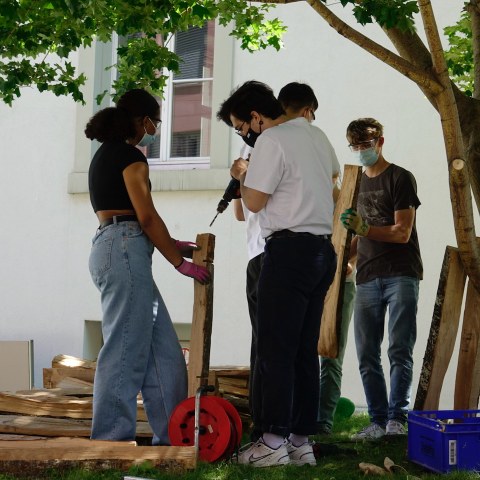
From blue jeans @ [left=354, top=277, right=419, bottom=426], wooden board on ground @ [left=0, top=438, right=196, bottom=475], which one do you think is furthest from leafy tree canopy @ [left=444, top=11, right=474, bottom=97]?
wooden board on ground @ [left=0, top=438, right=196, bottom=475]

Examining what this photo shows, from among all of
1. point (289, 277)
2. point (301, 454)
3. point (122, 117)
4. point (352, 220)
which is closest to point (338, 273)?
point (352, 220)

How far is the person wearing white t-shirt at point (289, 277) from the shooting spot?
470 centimetres

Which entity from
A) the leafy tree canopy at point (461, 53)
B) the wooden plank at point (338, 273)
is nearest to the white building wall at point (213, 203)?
the leafy tree canopy at point (461, 53)

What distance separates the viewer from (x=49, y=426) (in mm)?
5359

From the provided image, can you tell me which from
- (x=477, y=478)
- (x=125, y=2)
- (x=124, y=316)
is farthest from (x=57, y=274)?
(x=477, y=478)

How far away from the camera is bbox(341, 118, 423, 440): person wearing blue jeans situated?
5961mm

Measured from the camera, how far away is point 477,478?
4504mm

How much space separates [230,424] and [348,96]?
16.6ft

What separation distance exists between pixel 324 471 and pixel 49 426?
1.54m

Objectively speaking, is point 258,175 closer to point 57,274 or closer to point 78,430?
point 78,430

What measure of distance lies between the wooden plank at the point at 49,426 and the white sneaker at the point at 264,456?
0.81 meters

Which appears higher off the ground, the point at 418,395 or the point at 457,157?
the point at 457,157

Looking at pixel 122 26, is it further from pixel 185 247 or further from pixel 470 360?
pixel 470 360

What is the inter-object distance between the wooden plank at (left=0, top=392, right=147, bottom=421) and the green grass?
3.89ft
